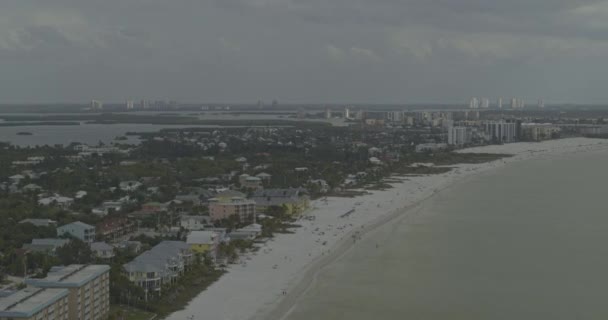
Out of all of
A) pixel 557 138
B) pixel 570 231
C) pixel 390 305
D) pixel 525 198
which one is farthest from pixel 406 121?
pixel 390 305

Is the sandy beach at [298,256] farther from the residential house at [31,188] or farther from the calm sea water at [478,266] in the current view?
the residential house at [31,188]

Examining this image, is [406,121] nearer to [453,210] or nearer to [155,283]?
[453,210]

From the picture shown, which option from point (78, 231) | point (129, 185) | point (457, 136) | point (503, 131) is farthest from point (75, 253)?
point (503, 131)

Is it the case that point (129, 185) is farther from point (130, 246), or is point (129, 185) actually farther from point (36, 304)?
point (36, 304)

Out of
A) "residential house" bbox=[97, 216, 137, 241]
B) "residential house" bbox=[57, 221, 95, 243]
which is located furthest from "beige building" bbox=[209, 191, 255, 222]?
"residential house" bbox=[57, 221, 95, 243]

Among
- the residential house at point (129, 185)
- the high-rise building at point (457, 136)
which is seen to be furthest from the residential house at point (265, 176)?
the high-rise building at point (457, 136)

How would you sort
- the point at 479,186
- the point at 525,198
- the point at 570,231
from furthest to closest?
the point at 479,186
the point at 525,198
the point at 570,231
